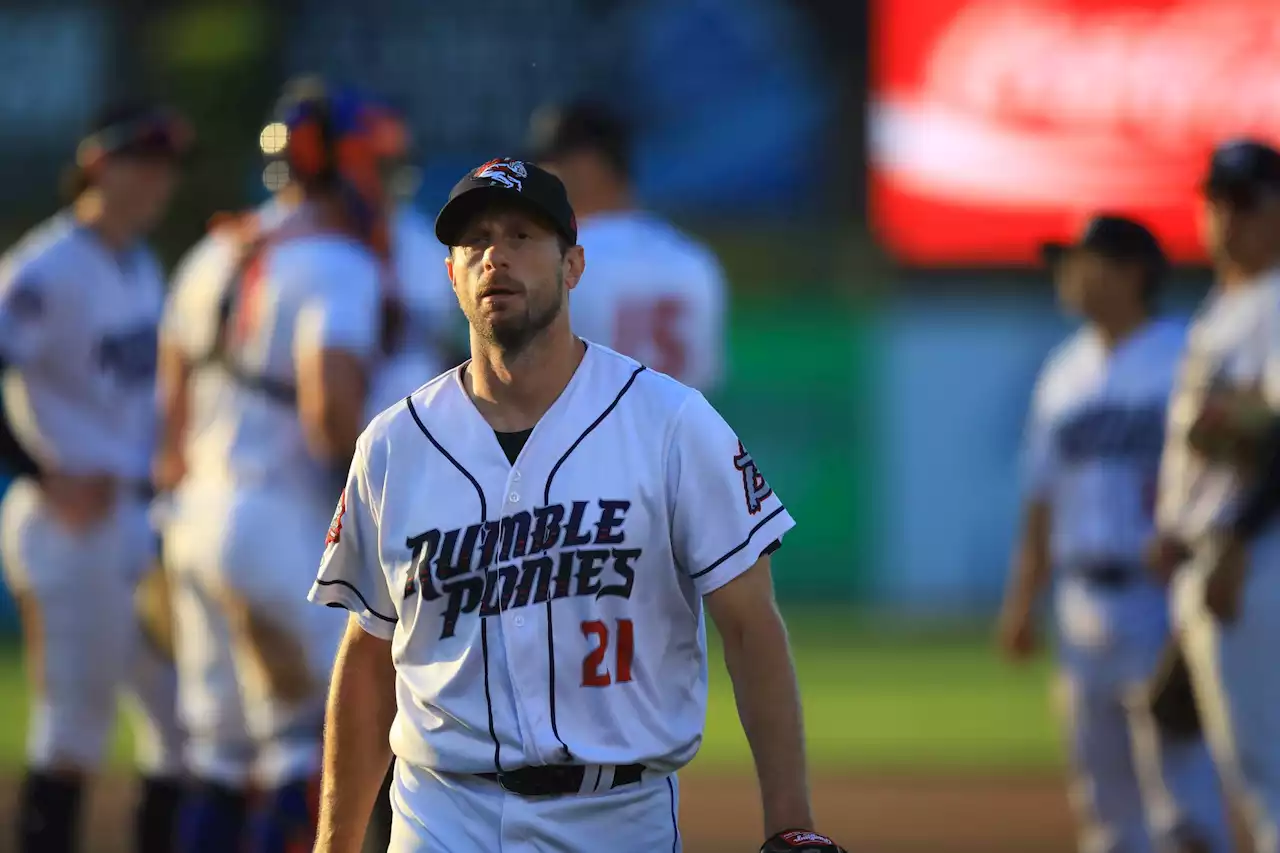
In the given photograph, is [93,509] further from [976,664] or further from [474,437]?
[976,664]

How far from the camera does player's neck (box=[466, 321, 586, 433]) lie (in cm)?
325

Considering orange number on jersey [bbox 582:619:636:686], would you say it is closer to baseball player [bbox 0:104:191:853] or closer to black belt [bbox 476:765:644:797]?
black belt [bbox 476:765:644:797]

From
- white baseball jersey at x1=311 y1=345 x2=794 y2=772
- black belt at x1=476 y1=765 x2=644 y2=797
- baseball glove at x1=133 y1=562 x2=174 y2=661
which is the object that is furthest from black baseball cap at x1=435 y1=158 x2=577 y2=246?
baseball glove at x1=133 y1=562 x2=174 y2=661

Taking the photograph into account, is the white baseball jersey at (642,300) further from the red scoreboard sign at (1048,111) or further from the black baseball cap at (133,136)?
the red scoreboard sign at (1048,111)

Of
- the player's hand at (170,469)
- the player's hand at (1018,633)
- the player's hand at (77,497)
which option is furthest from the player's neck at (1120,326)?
the player's hand at (77,497)

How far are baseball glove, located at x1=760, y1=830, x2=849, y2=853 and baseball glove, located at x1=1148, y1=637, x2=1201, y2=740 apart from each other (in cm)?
291

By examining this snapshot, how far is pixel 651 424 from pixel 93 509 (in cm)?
328

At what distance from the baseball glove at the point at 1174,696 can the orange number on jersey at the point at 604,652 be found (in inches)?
115

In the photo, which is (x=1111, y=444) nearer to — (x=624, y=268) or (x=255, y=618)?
(x=624, y=268)

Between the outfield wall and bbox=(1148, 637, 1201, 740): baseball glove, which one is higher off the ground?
the outfield wall

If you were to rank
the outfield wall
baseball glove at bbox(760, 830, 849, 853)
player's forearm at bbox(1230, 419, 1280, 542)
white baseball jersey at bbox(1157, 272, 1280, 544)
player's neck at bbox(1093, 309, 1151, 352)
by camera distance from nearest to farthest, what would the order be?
baseball glove at bbox(760, 830, 849, 853) < player's forearm at bbox(1230, 419, 1280, 542) < white baseball jersey at bbox(1157, 272, 1280, 544) < player's neck at bbox(1093, 309, 1151, 352) < the outfield wall

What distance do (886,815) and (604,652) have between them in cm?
532

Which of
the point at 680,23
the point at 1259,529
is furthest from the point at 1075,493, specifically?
the point at 680,23

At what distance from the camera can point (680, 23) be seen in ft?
63.5
